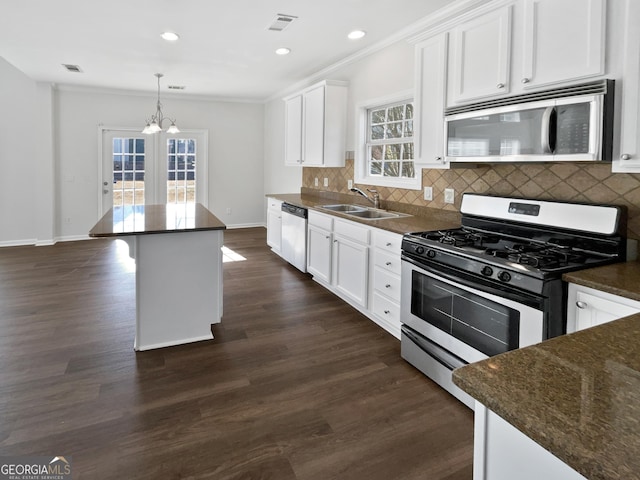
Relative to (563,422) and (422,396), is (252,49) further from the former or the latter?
(563,422)

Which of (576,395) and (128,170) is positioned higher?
(128,170)

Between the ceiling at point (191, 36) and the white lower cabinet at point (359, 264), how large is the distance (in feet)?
5.74

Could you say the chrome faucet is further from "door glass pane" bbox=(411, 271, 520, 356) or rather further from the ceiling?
"door glass pane" bbox=(411, 271, 520, 356)

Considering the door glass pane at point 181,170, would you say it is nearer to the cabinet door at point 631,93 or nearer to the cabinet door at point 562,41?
the cabinet door at point 562,41

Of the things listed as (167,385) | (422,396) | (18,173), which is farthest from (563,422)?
(18,173)

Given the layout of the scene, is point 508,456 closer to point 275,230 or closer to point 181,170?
point 275,230

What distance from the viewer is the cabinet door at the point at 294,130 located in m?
5.52

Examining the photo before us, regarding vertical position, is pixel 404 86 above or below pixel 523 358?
above

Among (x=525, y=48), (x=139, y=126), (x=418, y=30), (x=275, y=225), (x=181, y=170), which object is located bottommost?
(x=275, y=225)

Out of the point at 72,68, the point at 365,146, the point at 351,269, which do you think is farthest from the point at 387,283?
the point at 72,68

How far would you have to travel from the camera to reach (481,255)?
2162 mm

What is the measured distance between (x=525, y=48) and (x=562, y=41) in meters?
0.21

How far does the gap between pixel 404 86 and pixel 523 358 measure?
136 inches

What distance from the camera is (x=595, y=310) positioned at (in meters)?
1.75
